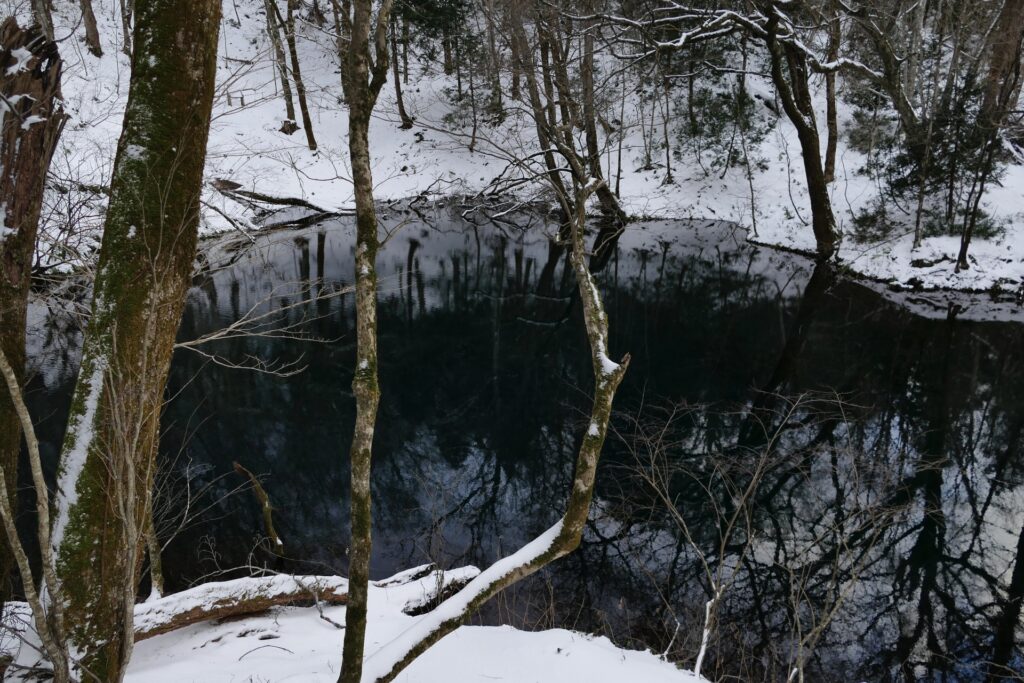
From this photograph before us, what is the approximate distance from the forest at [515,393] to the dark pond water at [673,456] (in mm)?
62

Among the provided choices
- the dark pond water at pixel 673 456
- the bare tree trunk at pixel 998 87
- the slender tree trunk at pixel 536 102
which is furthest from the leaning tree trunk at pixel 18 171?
the bare tree trunk at pixel 998 87

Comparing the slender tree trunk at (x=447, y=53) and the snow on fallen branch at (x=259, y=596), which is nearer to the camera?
the snow on fallen branch at (x=259, y=596)

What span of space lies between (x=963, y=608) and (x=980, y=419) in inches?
178

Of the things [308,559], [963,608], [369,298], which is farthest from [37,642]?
[963,608]

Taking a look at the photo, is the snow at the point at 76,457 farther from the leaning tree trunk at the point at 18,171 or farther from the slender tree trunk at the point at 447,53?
the slender tree trunk at the point at 447,53

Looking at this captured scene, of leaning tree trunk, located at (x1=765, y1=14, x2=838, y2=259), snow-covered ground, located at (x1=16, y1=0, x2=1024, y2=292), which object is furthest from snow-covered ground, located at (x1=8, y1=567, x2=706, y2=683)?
leaning tree trunk, located at (x1=765, y1=14, x2=838, y2=259)

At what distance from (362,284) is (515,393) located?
8.52 metres

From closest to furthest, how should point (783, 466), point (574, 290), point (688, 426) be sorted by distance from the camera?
point (783, 466), point (688, 426), point (574, 290)

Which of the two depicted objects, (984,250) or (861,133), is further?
(861,133)

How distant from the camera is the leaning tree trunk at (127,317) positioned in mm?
3020

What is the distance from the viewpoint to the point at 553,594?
22.9ft

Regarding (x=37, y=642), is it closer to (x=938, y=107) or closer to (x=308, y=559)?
(x=308, y=559)

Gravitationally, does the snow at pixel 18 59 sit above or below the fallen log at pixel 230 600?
above

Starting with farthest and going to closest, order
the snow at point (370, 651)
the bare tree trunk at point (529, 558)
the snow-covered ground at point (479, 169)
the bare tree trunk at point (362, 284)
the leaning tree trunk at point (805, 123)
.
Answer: the snow-covered ground at point (479, 169) → the leaning tree trunk at point (805, 123) → the snow at point (370, 651) → the bare tree trunk at point (529, 558) → the bare tree trunk at point (362, 284)
